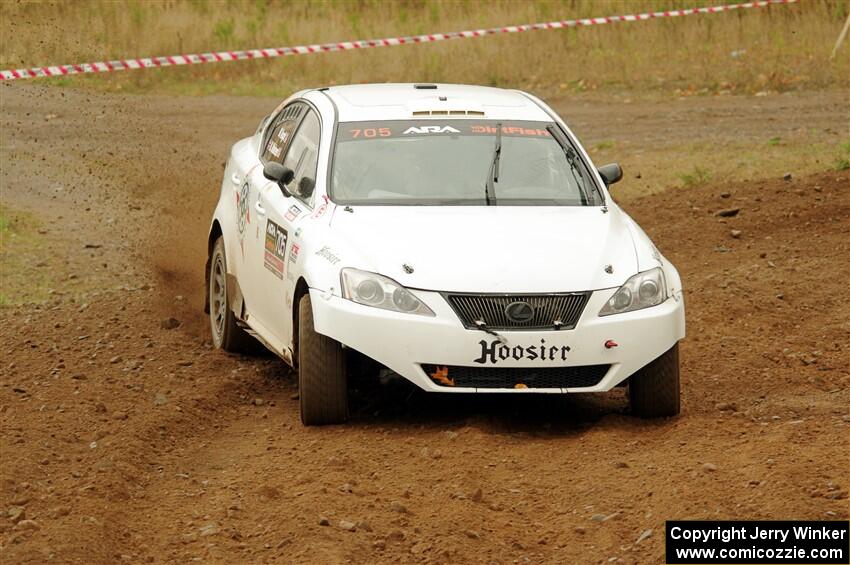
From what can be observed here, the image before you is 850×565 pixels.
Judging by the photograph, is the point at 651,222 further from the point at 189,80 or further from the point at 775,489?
the point at 189,80

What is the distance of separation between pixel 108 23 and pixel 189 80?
1562 mm

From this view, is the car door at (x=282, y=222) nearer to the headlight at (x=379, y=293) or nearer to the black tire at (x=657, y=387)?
the headlight at (x=379, y=293)

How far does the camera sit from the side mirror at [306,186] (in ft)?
30.0

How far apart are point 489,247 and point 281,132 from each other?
2551 millimetres

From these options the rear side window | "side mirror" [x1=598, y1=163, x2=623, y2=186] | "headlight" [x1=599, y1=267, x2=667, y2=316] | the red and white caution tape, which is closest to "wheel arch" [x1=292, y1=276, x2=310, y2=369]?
"headlight" [x1=599, y1=267, x2=667, y2=316]

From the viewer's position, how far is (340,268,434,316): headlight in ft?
26.0

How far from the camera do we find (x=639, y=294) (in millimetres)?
8211

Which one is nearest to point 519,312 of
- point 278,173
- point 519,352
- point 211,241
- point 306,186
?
point 519,352

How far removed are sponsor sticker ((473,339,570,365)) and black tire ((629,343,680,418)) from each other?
1.97ft

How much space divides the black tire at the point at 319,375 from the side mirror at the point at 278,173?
1.16m

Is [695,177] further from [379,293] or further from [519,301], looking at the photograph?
[379,293]

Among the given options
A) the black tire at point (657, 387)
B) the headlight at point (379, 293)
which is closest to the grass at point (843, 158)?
the black tire at point (657, 387)

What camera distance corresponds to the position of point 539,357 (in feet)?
26.1

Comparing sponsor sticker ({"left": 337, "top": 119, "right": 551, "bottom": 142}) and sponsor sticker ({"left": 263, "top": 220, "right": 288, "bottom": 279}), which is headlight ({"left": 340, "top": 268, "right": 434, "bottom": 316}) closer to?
sponsor sticker ({"left": 263, "top": 220, "right": 288, "bottom": 279})
